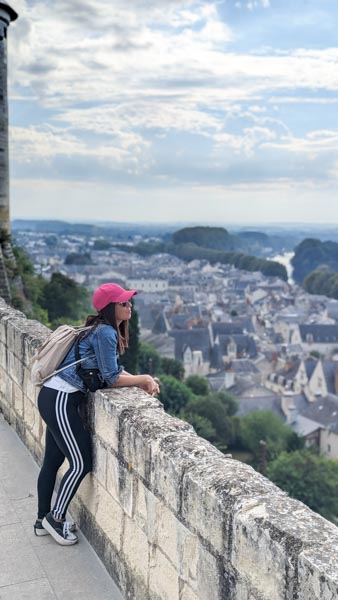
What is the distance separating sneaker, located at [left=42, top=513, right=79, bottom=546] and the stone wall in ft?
0.35

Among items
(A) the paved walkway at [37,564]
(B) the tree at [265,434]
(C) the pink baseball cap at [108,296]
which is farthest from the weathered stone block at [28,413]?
(B) the tree at [265,434]

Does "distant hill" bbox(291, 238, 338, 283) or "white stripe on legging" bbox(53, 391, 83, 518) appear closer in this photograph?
"white stripe on legging" bbox(53, 391, 83, 518)

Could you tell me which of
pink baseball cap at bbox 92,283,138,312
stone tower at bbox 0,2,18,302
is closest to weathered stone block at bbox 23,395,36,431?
pink baseball cap at bbox 92,283,138,312

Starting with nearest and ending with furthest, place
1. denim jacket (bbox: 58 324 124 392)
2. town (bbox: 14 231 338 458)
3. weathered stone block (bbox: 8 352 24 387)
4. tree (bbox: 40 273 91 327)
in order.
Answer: denim jacket (bbox: 58 324 124 392), weathered stone block (bbox: 8 352 24 387), tree (bbox: 40 273 91 327), town (bbox: 14 231 338 458)

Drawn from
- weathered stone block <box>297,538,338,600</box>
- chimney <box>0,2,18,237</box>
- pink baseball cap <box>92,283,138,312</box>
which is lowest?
weathered stone block <box>297,538,338,600</box>

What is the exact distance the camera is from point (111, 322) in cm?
363

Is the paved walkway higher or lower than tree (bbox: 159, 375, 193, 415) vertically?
higher

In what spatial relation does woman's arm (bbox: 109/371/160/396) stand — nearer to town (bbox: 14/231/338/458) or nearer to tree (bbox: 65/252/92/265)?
town (bbox: 14/231/338/458)

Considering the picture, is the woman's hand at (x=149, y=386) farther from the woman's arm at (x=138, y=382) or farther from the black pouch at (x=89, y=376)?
the black pouch at (x=89, y=376)

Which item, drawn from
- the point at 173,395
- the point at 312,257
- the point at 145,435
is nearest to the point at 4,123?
the point at 145,435

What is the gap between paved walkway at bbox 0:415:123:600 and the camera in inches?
132

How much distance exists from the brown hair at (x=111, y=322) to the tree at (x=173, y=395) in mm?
47979

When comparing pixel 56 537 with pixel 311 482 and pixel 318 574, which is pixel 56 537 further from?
pixel 311 482

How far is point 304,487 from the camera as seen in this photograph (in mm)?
41875
